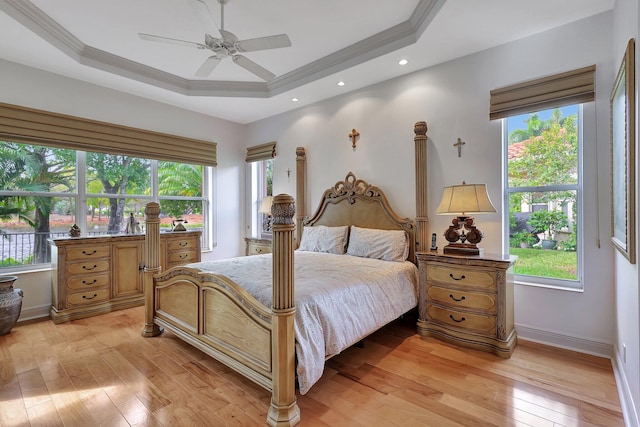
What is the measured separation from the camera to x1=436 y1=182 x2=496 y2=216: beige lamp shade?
2646 millimetres

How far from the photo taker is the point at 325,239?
12.5 feet

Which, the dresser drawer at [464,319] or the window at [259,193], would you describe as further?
the window at [259,193]

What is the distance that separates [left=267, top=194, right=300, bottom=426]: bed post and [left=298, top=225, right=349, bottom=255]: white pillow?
1.96 metres

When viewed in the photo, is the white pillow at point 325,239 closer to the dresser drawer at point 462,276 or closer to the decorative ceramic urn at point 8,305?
the dresser drawer at point 462,276

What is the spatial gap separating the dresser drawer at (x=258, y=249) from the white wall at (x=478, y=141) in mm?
971

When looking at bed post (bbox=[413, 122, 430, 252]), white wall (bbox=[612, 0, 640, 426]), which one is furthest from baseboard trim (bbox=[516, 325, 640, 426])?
bed post (bbox=[413, 122, 430, 252])

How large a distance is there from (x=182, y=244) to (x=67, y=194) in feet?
4.82

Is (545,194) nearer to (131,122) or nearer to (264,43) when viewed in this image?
(264,43)

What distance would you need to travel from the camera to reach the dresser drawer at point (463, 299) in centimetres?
254

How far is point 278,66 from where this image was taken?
147 inches

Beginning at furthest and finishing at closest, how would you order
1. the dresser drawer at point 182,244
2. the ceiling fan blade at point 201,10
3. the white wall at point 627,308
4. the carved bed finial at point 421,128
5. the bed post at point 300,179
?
the bed post at point 300,179, the dresser drawer at point 182,244, the carved bed finial at point 421,128, the ceiling fan blade at point 201,10, the white wall at point 627,308

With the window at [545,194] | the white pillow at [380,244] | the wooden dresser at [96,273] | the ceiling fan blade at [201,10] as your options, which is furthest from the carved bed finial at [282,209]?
the wooden dresser at [96,273]

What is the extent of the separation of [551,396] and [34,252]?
17.0 feet

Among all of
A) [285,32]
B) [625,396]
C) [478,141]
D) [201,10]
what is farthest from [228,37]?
[625,396]
